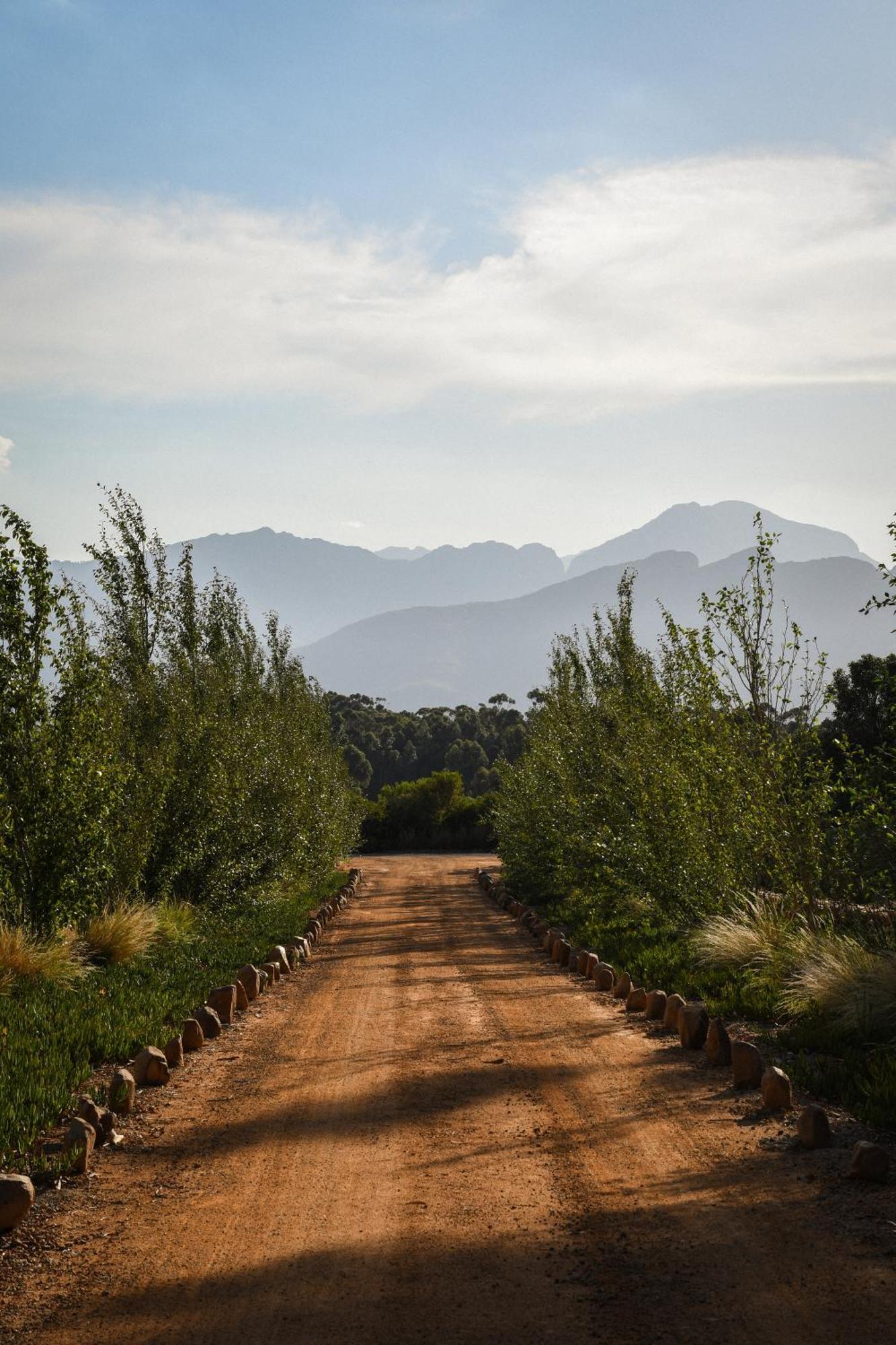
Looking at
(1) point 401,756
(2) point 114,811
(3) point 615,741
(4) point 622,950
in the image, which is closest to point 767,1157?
(4) point 622,950

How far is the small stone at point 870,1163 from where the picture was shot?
18.3 ft

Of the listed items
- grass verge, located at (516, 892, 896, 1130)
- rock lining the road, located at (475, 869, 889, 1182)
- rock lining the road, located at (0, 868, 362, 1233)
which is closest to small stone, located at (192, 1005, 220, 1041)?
rock lining the road, located at (0, 868, 362, 1233)

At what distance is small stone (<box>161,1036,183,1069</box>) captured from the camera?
8.71 metres

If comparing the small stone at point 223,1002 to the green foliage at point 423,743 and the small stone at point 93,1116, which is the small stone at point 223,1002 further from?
the green foliage at point 423,743

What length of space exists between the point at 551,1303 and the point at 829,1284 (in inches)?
46.6

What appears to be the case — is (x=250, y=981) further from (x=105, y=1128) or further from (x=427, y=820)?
(x=427, y=820)

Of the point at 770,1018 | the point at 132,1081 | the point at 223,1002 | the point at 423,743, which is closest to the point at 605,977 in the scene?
the point at 770,1018

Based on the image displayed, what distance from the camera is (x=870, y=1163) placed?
18.4ft

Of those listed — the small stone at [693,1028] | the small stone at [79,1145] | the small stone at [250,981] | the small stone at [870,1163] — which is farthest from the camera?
the small stone at [250,981]

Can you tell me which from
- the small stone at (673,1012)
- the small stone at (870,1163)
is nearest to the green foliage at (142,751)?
the small stone at (673,1012)

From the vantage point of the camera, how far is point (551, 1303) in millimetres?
4375

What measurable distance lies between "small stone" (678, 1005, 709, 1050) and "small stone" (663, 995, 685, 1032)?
51cm

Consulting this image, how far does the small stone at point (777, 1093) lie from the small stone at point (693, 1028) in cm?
186

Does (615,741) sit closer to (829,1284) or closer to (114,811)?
(114,811)
